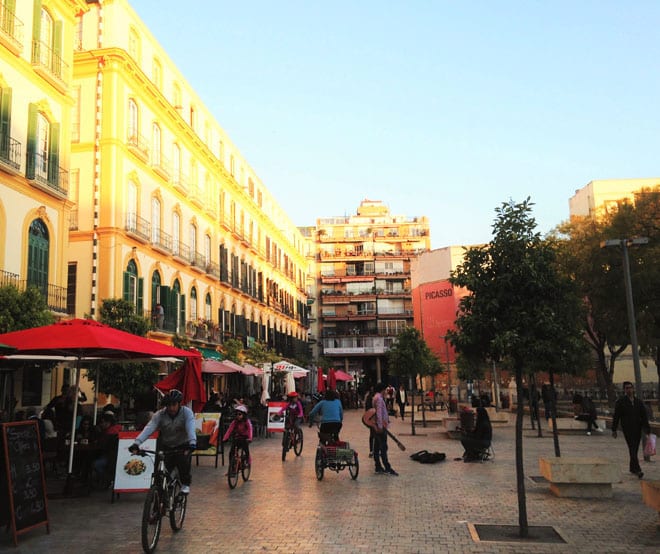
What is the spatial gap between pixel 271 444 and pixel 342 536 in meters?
12.9

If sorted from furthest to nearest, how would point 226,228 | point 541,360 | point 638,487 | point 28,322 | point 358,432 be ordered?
point 226,228, point 358,432, point 28,322, point 638,487, point 541,360

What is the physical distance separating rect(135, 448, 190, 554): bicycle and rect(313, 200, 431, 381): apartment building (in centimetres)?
6916

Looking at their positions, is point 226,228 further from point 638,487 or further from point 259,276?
point 638,487

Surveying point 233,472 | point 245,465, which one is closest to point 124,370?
point 245,465

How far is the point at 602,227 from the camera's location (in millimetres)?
28531

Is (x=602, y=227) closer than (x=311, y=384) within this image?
Yes

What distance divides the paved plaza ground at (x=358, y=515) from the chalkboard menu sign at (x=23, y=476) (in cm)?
26

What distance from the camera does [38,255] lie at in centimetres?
1962

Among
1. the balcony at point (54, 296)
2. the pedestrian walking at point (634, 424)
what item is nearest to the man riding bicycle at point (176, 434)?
the pedestrian walking at point (634, 424)

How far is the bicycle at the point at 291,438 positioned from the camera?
16.4 meters

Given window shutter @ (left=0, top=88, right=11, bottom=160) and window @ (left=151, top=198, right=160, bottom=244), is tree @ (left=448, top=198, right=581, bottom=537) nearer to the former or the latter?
window shutter @ (left=0, top=88, right=11, bottom=160)

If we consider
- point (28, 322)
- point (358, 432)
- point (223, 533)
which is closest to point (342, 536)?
point (223, 533)

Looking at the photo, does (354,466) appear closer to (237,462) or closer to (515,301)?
(237,462)

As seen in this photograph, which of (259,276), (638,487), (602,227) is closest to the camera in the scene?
(638,487)
